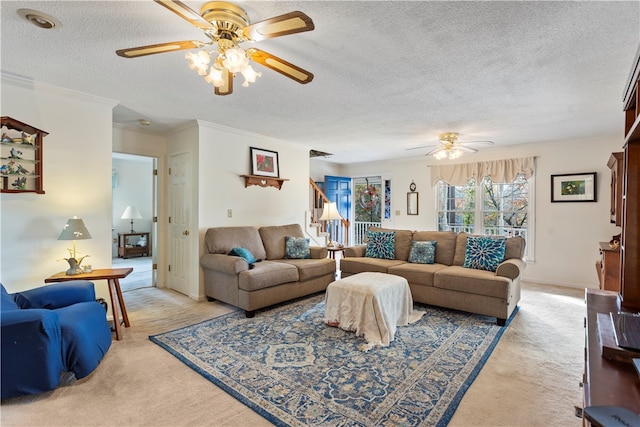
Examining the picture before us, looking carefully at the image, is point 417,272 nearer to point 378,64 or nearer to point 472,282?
point 472,282

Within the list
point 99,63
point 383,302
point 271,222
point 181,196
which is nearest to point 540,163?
point 383,302

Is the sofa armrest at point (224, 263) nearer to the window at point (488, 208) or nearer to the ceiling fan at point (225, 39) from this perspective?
the ceiling fan at point (225, 39)

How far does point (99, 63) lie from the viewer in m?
2.44

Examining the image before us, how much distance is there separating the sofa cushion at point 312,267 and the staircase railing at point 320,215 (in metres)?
1.60

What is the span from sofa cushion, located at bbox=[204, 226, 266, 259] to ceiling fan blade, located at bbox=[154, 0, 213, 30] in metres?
2.83

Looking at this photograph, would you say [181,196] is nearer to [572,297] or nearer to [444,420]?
[444,420]

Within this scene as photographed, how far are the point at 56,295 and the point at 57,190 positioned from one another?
1.09m

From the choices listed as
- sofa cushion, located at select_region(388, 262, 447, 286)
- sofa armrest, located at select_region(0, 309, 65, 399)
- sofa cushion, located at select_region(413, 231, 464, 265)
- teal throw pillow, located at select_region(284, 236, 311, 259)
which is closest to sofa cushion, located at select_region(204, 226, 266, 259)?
teal throw pillow, located at select_region(284, 236, 311, 259)

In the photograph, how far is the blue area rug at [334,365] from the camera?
75.2 inches

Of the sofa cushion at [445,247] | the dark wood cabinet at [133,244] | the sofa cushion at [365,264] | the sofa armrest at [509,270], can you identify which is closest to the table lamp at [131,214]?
the dark wood cabinet at [133,244]

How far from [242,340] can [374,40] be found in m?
2.68

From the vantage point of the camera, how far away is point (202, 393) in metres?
2.09

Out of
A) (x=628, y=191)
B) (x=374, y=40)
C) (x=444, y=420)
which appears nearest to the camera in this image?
(x=628, y=191)

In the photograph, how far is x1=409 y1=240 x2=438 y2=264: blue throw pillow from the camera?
4238 millimetres
